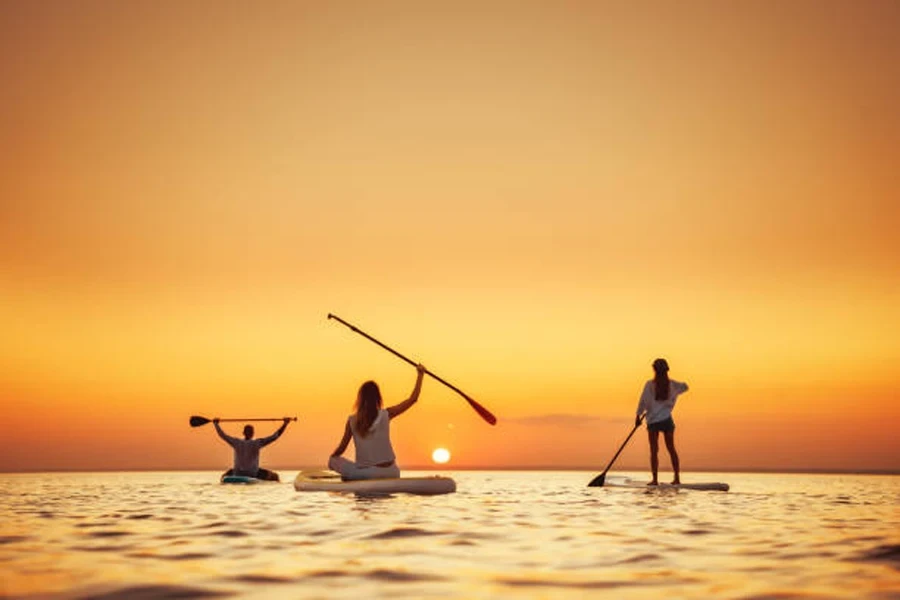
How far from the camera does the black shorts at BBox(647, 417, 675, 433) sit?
1855 cm

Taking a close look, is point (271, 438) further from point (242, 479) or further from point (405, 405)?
point (405, 405)

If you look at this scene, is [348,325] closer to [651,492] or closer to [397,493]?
[397,493]

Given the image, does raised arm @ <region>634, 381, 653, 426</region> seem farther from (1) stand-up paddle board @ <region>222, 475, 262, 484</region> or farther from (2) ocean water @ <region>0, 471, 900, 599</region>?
(1) stand-up paddle board @ <region>222, 475, 262, 484</region>

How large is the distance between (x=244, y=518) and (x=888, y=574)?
25.8ft

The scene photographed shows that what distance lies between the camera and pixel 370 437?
16.5 metres

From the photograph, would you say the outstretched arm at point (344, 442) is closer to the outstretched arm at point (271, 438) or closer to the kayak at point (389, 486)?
the kayak at point (389, 486)

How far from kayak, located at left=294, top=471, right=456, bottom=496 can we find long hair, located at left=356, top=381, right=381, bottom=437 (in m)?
1.00

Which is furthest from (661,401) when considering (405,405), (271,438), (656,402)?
(271,438)

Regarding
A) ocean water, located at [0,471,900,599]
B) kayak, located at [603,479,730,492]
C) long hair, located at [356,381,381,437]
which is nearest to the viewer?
ocean water, located at [0,471,900,599]

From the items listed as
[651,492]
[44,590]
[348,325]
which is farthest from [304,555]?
[348,325]

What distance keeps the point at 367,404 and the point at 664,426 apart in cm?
629

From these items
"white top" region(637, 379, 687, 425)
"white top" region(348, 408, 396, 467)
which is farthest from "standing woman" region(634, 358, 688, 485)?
"white top" region(348, 408, 396, 467)

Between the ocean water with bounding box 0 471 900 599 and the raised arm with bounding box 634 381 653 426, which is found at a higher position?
the raised arm with bounding box 634 381 653 426

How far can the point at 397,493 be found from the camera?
17.3 m
